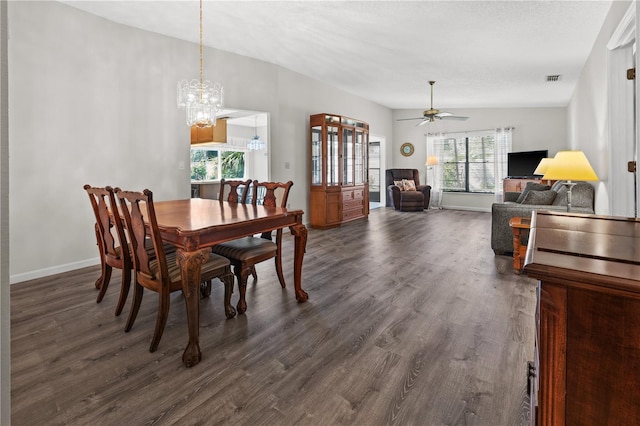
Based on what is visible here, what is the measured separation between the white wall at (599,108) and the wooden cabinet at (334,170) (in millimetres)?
3851

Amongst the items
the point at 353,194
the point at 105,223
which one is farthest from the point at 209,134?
the point at 105,223

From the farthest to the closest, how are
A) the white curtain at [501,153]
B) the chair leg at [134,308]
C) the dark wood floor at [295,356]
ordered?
the white curtain at [501,153], the chair leg at [134,308], the dark wood floor at [295,356]

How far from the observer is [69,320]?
2.45 meters

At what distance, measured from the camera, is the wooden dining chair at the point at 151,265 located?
77.9 inches

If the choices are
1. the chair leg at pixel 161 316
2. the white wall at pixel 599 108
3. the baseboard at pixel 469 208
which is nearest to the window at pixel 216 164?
the baseboard at pixel 469 208

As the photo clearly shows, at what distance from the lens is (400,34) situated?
4.25 metres

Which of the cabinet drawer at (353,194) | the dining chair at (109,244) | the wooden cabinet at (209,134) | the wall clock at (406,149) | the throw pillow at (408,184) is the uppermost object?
the wall clock at (406,149)

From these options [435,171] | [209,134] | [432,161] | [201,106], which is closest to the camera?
[201,106]

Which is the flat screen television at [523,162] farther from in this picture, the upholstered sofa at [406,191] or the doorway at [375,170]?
the doorway at [375,170]

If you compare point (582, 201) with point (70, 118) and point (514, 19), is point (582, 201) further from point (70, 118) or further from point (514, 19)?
point (70, 118)

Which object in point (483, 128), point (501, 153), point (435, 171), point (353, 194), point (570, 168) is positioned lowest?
point (353, 194)

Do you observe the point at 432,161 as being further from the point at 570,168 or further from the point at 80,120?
the point at 80,120

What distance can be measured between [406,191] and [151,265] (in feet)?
24.6

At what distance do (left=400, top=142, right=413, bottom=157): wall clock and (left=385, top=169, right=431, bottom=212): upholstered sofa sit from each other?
0.71 m
